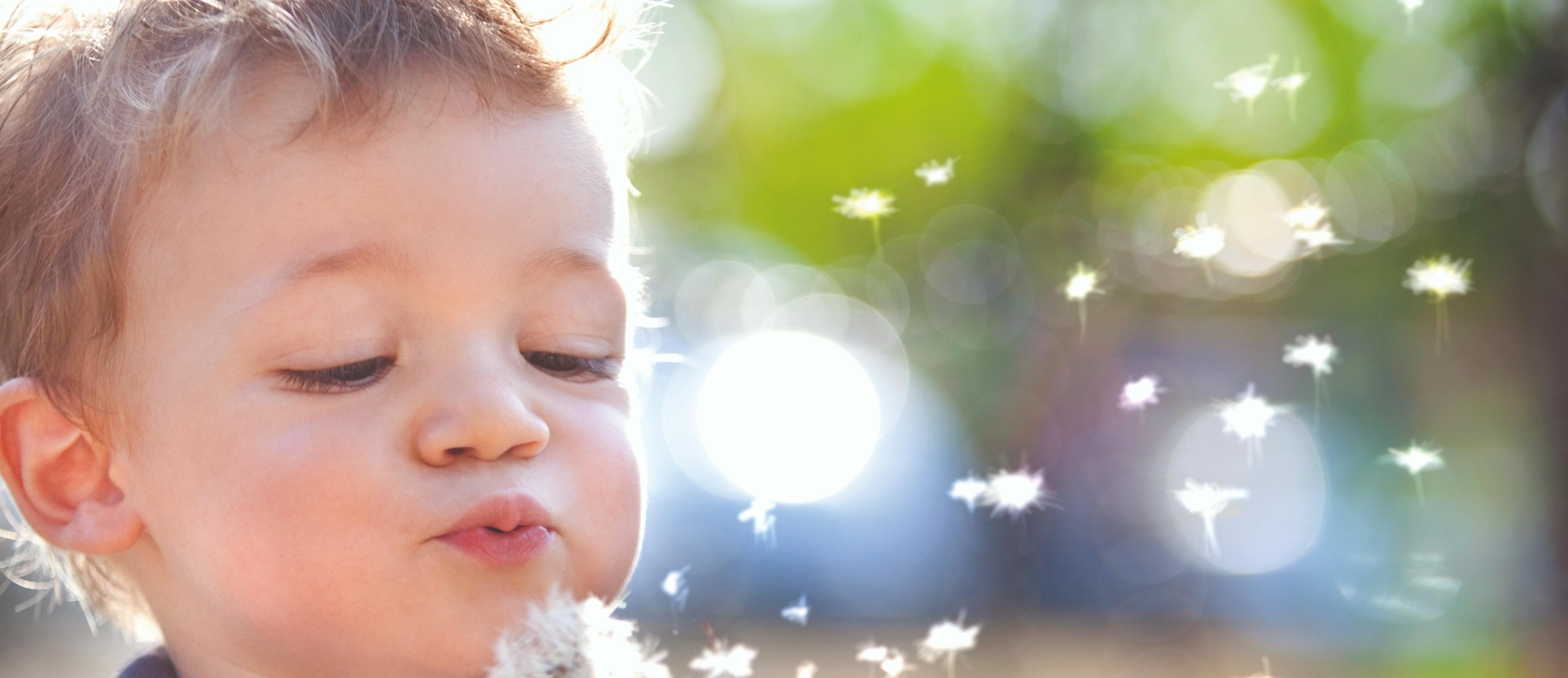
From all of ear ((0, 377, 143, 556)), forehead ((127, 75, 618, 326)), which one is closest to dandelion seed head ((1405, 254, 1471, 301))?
forehead ((127, 75, 618, 326))

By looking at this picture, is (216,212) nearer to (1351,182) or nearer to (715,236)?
(1351,182)

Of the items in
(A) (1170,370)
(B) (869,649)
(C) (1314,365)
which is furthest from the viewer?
(A) (1170,370)

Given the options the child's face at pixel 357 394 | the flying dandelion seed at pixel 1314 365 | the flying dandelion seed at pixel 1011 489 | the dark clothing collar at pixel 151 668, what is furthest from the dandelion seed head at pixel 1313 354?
the dark clothing collar at pixel 151 668

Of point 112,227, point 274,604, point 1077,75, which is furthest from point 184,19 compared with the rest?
point 1077,75

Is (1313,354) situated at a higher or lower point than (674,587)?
higher

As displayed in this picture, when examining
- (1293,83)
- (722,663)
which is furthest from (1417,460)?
(722,663)

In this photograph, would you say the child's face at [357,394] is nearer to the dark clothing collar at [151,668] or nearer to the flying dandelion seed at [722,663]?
the dark clothing collar at [151,668]

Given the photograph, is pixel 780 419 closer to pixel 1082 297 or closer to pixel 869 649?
pixel 1082 297

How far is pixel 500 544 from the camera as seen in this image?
1.11m

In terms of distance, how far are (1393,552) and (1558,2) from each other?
183cm

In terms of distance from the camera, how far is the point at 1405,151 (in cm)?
390

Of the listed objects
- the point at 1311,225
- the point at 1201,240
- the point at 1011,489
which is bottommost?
the point at 1011,489

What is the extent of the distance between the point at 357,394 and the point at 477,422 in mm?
123

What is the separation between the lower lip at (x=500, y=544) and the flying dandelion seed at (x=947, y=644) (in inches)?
34.7
